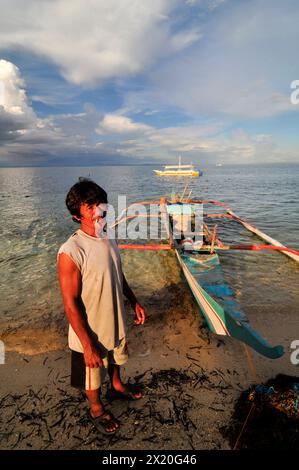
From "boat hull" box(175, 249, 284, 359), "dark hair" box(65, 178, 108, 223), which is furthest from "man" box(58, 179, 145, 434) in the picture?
"boat hull" box(175, 249, 284, 359)

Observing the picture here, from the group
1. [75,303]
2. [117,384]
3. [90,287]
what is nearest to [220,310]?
[117,384]

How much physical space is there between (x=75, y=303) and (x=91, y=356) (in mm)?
597

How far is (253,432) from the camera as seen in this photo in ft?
9.09

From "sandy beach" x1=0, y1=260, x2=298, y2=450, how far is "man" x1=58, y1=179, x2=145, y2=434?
0.80 metres

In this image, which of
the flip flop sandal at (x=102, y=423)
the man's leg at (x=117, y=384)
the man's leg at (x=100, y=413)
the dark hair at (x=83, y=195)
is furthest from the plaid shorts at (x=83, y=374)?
the dark hair at (x=83, y=195)

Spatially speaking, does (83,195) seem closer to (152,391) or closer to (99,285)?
(99,285)

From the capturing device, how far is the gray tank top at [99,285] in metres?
2.17

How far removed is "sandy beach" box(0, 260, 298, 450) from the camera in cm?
283

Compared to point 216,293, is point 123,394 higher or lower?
lower

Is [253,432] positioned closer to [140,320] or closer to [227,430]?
[227,430]

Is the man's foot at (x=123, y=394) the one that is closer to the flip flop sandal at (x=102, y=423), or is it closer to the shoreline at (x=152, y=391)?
the shoreline at (x=152, y=391)

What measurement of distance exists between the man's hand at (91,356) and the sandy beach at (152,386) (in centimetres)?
131

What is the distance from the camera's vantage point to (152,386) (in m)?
3.55
